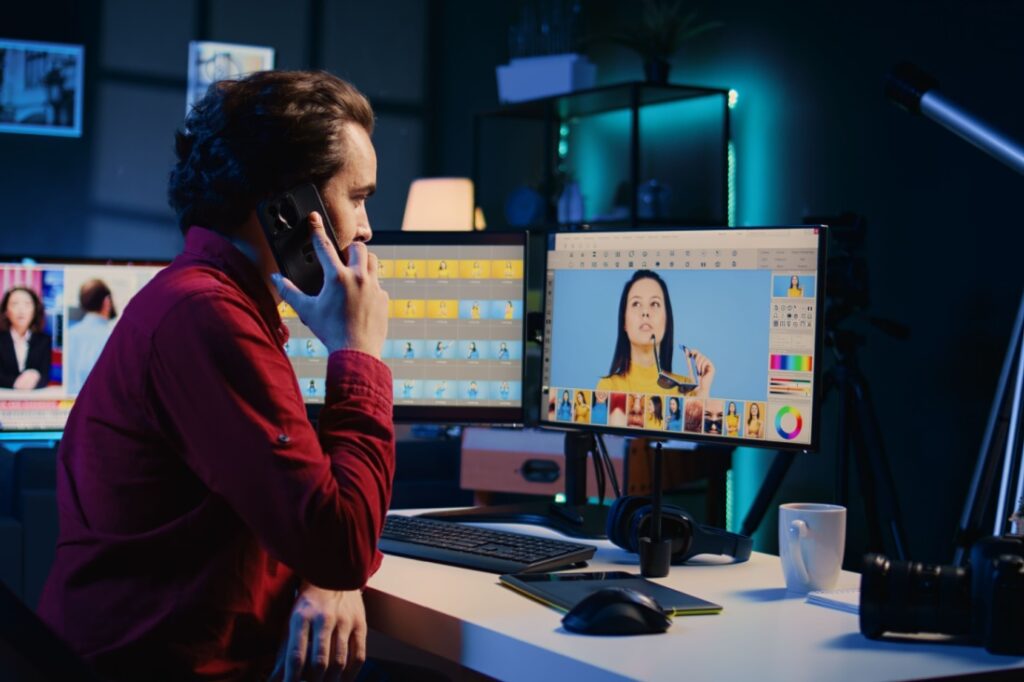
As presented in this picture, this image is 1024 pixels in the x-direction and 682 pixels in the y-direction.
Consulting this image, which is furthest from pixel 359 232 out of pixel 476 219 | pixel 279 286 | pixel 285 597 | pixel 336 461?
pixel 476 219

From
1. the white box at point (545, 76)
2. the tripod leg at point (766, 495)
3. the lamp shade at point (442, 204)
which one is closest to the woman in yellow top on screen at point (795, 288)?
the tripod leg at point (766, 495)

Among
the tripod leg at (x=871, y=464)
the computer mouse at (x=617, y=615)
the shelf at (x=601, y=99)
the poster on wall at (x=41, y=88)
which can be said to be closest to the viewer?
the computer mouse at (x=617, y=615)

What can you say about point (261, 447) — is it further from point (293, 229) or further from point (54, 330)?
point (54, 330)

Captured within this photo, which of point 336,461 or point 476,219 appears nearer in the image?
point 336,461

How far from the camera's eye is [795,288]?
69.4 inches

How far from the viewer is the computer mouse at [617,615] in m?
1.35

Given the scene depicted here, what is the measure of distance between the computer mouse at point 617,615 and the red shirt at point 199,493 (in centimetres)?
24

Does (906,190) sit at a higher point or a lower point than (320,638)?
higher

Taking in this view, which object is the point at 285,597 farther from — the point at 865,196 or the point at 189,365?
the point at 865,196

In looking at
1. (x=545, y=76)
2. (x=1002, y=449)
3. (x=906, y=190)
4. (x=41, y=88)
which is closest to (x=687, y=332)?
(x=1002, y=449)

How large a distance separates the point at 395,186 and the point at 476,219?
873 mm

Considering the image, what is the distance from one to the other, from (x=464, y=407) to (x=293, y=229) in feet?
2.62

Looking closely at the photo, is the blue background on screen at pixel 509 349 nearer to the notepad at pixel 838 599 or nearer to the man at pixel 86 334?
the notepad at pixel 838 599

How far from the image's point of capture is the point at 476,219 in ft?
16.7
